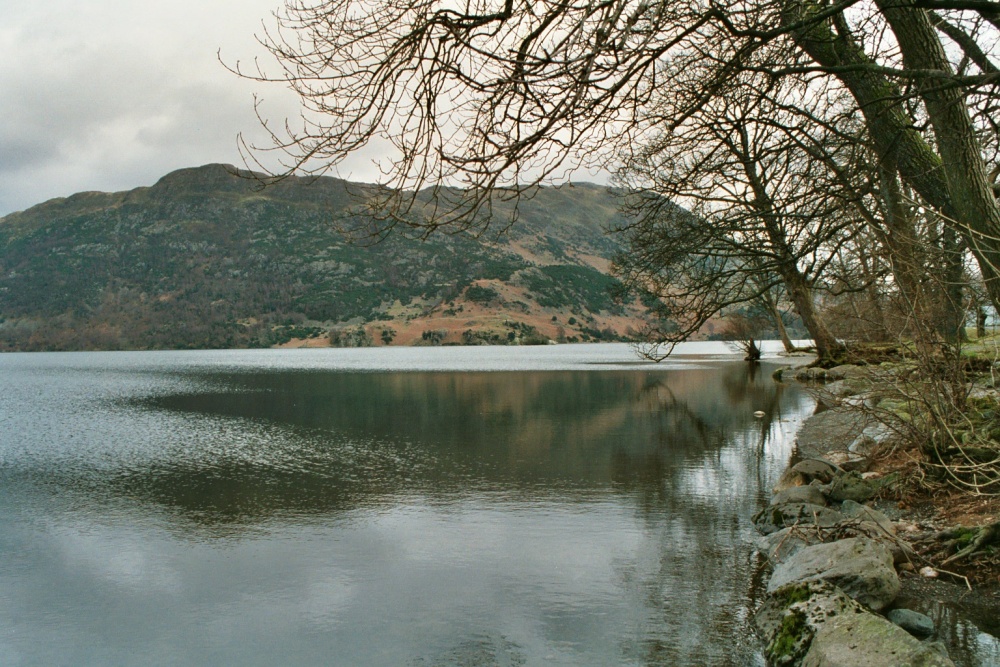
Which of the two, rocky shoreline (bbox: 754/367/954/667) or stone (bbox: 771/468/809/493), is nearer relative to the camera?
rocky shoreline (bbox: 754/367/954/667)

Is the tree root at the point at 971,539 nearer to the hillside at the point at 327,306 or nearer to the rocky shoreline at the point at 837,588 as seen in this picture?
the rocky shoreline at the point at 837,588

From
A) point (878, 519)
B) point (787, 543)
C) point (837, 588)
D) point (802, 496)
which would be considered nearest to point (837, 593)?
point (837, 588)

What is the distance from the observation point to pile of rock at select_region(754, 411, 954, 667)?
17.8ft

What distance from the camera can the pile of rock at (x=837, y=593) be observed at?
5.43m

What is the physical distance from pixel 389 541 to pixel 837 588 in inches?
232

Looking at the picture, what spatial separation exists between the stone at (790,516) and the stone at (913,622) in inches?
108

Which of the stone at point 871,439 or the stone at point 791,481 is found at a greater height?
the stone at point 871,439

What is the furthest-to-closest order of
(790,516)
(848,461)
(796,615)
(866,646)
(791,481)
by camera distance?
(848,461) → (791,481) → (790,516) → (796,615) → (866,646)

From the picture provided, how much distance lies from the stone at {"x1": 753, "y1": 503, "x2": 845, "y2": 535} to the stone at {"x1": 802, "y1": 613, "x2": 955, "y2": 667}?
3.63 metres

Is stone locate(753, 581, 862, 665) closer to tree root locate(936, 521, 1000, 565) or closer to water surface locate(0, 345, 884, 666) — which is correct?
water surface locate(0, 345, 884, 666)

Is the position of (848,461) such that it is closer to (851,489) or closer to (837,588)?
(851,489)

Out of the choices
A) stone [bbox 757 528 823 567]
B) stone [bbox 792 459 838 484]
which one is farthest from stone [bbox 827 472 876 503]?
stone [bbox 757 528 823 567]

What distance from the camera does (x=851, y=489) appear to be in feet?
34.7

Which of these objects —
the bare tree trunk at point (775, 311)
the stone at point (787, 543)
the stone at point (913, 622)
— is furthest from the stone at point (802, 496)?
the bare tree trunk at point (775, 311)
